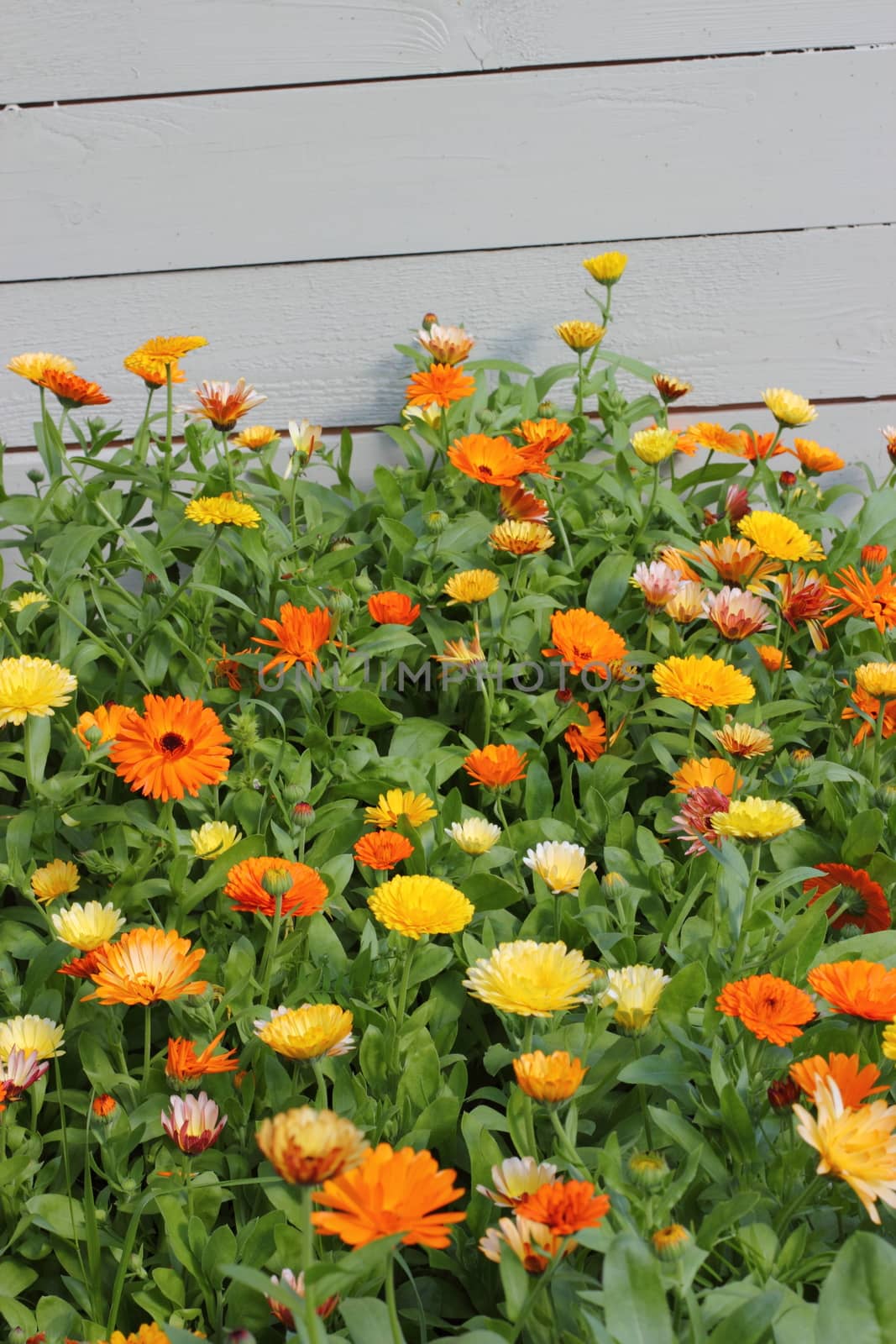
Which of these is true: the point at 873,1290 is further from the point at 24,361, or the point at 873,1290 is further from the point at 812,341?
the point at 812,341

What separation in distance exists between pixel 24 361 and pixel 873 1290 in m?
1.35

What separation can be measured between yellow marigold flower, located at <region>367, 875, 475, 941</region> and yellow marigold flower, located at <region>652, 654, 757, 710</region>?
366 mm

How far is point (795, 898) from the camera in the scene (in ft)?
4.08

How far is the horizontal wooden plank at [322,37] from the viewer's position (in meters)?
1.78

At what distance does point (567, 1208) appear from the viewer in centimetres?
66

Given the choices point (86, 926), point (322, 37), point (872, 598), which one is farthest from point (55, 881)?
point (322, 37)

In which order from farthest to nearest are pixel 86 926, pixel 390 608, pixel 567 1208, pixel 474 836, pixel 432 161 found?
pixel 432 161 < pixel 390 608 < pixel 474 836 < pixel 86 926 < pixel 567 1208

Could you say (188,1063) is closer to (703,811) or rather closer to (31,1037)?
(31,1037)

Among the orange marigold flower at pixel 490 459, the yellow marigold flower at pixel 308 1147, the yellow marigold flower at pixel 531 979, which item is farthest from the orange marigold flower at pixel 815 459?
the yellow marigold flower at pixel 308 1147

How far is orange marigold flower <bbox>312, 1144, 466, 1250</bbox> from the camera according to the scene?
58 centimetres

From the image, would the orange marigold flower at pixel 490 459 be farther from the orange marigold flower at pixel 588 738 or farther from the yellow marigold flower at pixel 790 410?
the yellow marigold flower at pixel 790 410

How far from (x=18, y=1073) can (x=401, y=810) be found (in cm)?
44

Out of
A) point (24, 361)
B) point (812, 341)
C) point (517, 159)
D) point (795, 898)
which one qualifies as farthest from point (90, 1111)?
point (812, 341)

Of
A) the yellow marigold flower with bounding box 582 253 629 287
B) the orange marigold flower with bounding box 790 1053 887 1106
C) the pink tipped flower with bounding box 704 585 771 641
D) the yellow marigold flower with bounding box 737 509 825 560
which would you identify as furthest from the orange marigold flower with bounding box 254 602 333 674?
the yellow marigold flower with bounding box 582 253 629 287
